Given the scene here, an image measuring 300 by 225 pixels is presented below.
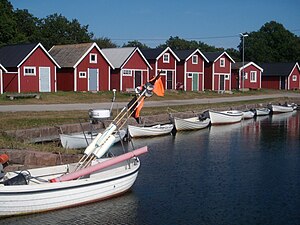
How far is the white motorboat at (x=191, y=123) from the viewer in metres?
32.5

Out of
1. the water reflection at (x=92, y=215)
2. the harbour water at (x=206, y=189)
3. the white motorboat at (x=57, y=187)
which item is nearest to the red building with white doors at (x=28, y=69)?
the harbour water at (x=206, y=189)

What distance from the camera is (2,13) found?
6384 centimetres

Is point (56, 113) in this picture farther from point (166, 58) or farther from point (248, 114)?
point (166, 58)

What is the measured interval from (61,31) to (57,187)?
70660mm

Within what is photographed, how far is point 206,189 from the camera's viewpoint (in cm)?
1684

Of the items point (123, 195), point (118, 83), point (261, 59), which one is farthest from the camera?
point (261, 59)

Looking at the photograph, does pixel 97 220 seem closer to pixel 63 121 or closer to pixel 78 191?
pixel 78 191

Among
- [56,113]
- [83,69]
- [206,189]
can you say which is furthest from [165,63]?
[206,189]

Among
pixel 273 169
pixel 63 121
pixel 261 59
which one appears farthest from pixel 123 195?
pixel 261 59

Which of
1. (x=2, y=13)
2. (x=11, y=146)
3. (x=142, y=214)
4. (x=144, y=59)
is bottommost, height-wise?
(x=142, y=214)

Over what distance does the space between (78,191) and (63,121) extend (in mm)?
13658

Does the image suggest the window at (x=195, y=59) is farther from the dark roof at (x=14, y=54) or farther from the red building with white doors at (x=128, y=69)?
the dark roof at (x=14, y=54)

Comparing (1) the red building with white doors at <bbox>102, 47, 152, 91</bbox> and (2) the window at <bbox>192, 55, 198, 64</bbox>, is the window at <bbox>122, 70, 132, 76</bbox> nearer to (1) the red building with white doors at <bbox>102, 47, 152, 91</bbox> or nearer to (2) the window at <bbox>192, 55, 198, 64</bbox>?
(1) the red building with white doors at <bbox>102, 47, 152, 91</bbox>

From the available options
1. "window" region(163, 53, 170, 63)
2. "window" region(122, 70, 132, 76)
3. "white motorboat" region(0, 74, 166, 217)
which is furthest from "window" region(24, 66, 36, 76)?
"white motorboat" region(0, 74, 166, 217)
